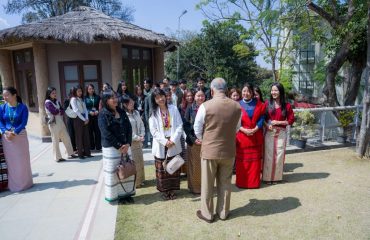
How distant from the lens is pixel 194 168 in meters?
4.75

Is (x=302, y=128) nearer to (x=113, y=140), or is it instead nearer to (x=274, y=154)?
(x=274, y=154)

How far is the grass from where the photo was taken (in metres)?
3.62

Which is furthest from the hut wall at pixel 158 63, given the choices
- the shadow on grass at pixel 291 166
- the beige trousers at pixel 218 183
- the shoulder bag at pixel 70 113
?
the beige trousers at pixel 218 183

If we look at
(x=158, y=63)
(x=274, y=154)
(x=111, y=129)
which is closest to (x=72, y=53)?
(x=158, y=63)

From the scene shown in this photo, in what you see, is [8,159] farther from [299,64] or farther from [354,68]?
[299,64]

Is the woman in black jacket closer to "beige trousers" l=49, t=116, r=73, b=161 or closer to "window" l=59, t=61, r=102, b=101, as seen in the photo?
"beige trousers" l=49, t=116, r=73, b=161

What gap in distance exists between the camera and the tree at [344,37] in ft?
22.4

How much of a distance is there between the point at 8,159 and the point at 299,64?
18.2 meters

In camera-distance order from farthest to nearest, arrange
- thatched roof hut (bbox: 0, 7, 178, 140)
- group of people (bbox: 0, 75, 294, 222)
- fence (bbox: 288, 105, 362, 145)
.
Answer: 1. thatched roof hut (bbox: 0, 7, 178, 140)
2. fence (bbox: 288, 105, 362, 145)
3. group of people (bbox: 0, 75, 294, 222)

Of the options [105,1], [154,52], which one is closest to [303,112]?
[154,52]

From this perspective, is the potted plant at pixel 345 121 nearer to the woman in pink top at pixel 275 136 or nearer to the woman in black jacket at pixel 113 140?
the woman in pink top at pixel 275 136

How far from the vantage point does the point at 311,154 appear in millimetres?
7047

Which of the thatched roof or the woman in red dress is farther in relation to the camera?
the thatched roof

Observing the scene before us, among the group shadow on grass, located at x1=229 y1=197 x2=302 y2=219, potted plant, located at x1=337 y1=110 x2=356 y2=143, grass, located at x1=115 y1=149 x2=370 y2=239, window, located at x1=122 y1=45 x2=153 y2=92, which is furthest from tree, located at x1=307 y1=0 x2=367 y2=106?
window, located at x1=122 y1=45 x2=153 y2=92
